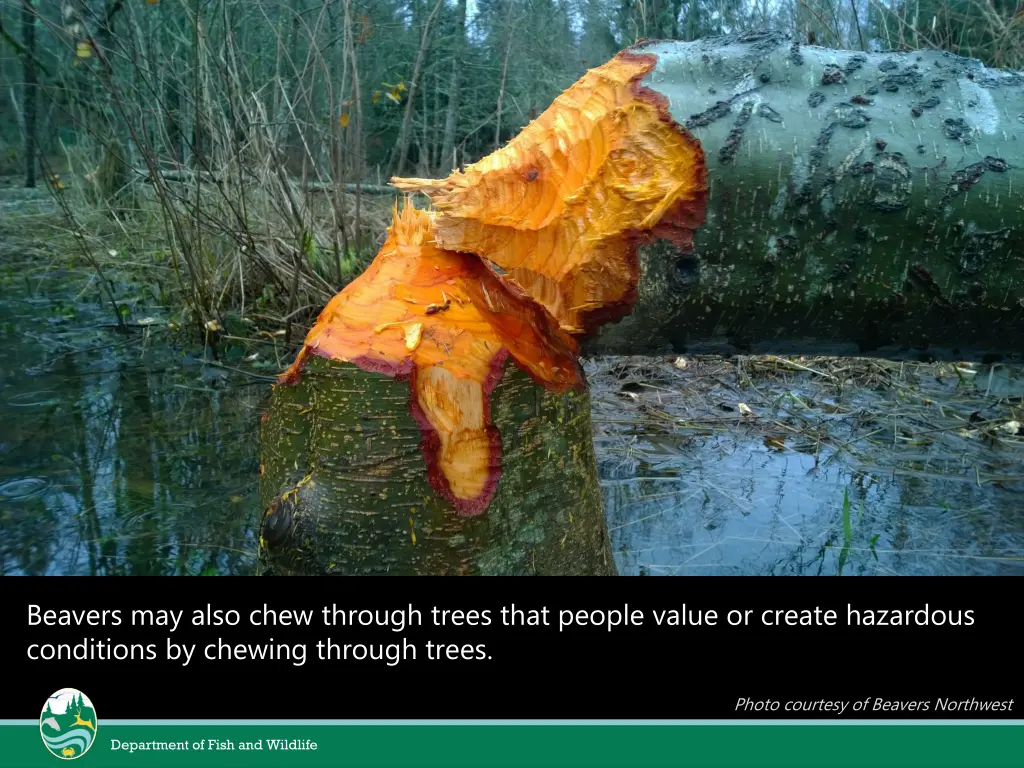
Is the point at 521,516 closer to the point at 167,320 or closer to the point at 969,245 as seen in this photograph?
the point at 969,245

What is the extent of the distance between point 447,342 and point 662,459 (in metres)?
1.69

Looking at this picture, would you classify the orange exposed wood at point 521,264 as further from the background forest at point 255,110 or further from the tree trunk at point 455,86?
the tree trunk at point 455,86

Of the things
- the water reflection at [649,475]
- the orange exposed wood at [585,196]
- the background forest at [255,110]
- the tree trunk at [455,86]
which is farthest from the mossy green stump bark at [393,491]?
the tree trunk at [455,86]

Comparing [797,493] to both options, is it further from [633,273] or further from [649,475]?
[633,273]

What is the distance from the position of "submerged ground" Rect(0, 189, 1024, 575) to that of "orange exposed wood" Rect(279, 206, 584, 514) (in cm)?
94

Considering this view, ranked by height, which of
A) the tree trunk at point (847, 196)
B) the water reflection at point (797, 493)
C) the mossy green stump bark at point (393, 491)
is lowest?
the water reflection at point (797, 493)

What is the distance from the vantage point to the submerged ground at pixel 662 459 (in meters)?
2.17

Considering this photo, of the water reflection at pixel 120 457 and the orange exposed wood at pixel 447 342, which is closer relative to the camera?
the orange exposed wood at pixel 447 342

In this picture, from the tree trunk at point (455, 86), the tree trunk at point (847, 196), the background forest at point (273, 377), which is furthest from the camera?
the tree trunk at point (455, 86)

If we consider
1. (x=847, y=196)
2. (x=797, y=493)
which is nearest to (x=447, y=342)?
(x=847, y=196)

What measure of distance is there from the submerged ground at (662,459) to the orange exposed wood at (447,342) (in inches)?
37.2

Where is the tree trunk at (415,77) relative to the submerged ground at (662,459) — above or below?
above

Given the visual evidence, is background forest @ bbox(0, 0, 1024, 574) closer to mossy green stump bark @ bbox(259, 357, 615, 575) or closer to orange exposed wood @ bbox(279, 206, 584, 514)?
mossy green stump bark @ bbox(259, 357, 615, 575)

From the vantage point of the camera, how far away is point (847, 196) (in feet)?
4.00
